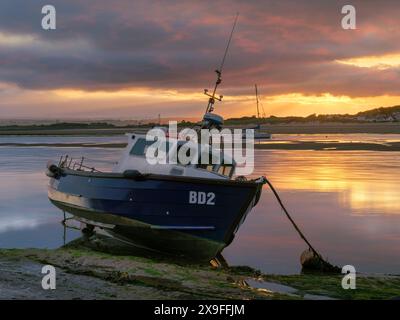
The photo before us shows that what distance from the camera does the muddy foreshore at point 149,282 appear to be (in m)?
8.75

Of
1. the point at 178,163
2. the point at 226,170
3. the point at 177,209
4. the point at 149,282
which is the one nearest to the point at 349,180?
the point at 226,170

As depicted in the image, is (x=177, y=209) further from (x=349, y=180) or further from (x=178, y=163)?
(x=349, y=180)

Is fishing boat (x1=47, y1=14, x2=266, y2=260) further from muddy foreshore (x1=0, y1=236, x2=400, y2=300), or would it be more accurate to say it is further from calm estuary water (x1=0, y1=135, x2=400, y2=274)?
muddy foreshore (x1=0, y1=236, x2=400, y2=300)

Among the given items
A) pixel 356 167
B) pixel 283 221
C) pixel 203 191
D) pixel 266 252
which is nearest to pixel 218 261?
pixel 266 252

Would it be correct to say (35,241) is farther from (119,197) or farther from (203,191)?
(203,191)

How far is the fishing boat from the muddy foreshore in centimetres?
163

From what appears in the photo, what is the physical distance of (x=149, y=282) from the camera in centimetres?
973

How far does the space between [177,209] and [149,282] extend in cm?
425

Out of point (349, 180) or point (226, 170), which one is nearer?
point (226, 170)

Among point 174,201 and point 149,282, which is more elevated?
point 174,201

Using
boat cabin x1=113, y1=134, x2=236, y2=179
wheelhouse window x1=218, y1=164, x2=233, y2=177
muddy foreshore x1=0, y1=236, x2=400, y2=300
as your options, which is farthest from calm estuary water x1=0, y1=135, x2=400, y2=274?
boat cabin x1=113, y1=134, x2=236, y2=179

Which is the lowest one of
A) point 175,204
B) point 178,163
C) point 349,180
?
point 349,180

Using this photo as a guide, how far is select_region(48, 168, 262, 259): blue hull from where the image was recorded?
13711mm
